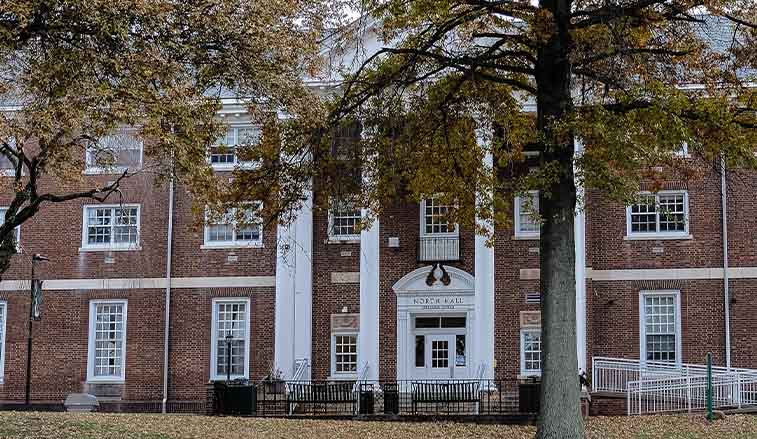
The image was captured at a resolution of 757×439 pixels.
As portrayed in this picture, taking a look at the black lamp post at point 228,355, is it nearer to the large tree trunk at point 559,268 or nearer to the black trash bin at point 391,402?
the black trash bin at point 391,402

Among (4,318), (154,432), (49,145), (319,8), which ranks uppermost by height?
(319,8)

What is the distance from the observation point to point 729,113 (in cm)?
1903

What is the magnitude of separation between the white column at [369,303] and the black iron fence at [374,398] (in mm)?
1071

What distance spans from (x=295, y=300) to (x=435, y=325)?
415 cm

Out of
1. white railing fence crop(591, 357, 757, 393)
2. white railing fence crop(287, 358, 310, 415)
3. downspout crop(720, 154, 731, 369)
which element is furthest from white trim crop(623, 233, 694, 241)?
white railing fence crop(287, 358, 310, 415)

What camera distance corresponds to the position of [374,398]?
2800 centimetres

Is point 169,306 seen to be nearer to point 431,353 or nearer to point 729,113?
point 431,353

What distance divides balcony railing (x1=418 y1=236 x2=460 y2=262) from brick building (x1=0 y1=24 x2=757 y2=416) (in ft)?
0.14

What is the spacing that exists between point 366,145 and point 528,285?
10850mm

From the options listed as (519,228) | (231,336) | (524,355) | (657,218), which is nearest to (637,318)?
(657,218)

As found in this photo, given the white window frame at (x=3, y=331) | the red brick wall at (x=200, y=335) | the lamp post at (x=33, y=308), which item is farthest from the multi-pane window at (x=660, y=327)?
the white window frame at (x=3, y=331)

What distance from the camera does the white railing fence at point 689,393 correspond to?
1073 inches

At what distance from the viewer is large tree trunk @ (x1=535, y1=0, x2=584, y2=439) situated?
19.3 metres

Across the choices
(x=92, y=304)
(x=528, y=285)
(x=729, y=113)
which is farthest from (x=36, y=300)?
(x=729, y=113)
